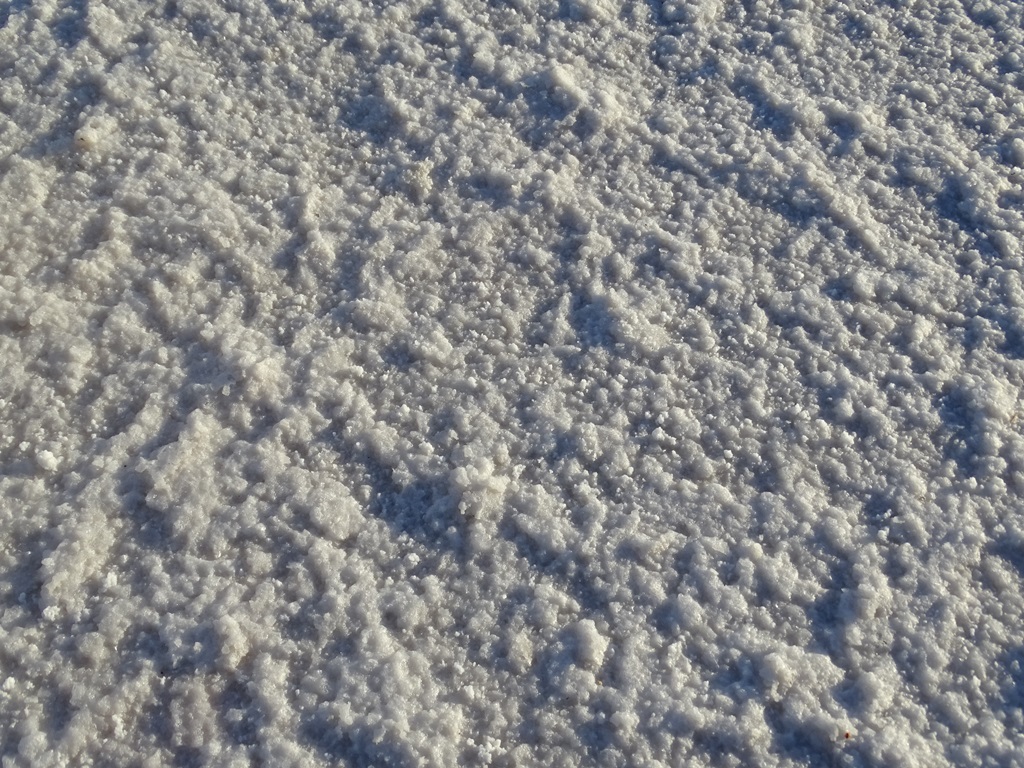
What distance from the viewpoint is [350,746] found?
58cm

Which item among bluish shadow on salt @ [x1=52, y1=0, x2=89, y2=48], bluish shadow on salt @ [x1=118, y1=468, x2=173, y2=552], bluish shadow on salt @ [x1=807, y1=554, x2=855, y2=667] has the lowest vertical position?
bluish shadow on salt @ [x1=118, y1=468, x2=173, y2=552]

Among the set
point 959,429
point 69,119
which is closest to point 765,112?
point 959,429

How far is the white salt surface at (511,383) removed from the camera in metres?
0.60

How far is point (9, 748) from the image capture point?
578mm

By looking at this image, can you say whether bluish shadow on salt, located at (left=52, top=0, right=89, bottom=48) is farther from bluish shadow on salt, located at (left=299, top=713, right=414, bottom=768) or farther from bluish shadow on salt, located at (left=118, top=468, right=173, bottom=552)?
bluish shadow on salt, located at (left=299, top=713, right=414, bottom=768)

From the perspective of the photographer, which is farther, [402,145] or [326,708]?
[402,145]

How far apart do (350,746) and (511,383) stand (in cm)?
26

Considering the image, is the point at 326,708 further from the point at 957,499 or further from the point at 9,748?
the point at 957,499

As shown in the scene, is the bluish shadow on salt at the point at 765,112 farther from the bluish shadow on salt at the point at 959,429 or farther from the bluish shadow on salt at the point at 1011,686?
the bluish shadow on salt at the point at 1011,686

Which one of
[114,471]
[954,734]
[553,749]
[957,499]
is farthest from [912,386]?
[114,471]

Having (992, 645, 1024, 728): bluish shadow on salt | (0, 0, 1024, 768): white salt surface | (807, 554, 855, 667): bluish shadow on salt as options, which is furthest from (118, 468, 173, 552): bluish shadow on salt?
(992, 645, 1024, 728): bluish shadow on salt

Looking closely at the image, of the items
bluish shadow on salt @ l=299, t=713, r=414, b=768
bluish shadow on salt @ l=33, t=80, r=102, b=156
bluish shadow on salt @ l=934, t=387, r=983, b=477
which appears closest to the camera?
bluish shadow on salt @ l=299, t=713, r=414, b=768

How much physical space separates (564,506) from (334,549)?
149mm

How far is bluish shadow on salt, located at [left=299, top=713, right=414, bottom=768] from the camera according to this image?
1.89 ft
